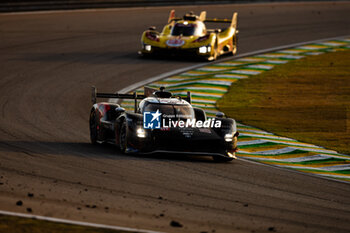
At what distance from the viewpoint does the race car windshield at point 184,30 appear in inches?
1176

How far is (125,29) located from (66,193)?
26.3 metres

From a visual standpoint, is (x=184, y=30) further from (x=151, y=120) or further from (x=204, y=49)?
(x=151, y=120)

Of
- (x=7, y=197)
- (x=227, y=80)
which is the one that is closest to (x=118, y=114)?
(x=7, y=197)

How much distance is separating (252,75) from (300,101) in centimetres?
428

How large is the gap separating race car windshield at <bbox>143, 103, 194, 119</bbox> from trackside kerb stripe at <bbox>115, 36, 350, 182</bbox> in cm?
169

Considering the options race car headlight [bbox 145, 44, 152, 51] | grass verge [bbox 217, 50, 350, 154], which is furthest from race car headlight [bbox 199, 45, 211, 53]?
grass verge [bbox 217, 50, 350, 154]

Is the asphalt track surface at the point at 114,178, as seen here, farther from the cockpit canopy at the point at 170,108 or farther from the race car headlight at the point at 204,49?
the race car headlight at the point at 204,49

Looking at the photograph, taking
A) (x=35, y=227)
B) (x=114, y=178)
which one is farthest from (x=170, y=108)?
(x=35, y=227)

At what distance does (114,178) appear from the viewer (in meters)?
12.9

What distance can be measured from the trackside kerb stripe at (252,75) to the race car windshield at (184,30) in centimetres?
145

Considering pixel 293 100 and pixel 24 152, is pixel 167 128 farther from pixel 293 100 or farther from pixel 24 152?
pixel 293 100

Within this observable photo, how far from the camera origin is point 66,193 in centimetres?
1142

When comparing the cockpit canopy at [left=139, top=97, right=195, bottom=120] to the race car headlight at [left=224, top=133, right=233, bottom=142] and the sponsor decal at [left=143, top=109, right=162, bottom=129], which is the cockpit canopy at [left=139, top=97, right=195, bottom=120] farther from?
the race car headlight at [left=224, top=133, right=233, bottom=142]

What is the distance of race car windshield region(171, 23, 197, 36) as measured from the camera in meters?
29.9
